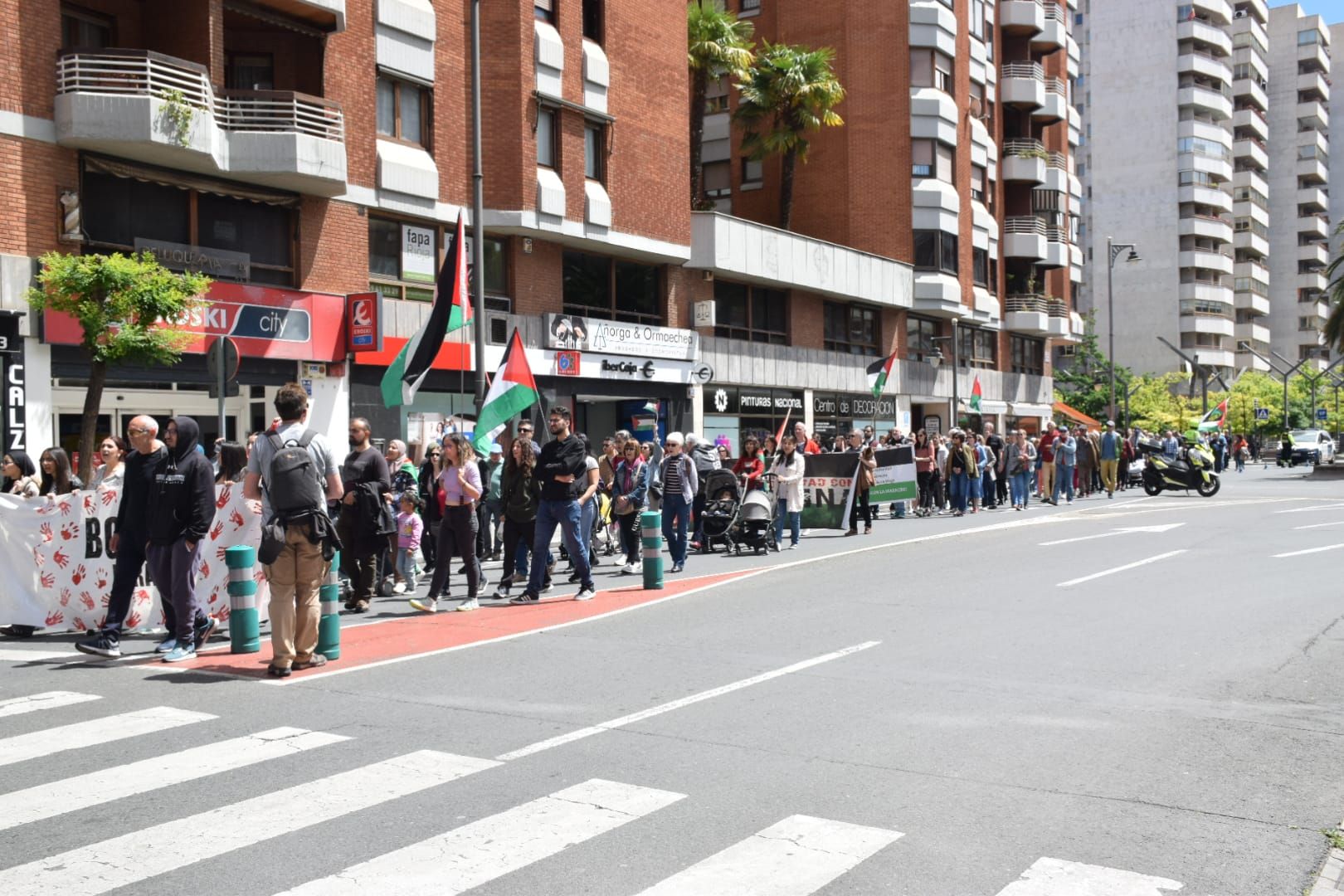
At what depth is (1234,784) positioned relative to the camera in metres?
6.04

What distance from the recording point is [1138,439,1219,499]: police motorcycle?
1172 inches

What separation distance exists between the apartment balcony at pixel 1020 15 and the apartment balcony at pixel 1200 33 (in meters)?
46.0

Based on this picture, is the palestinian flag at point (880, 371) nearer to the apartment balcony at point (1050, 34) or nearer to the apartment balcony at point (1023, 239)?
the apartment balcony at point (1023, 239)

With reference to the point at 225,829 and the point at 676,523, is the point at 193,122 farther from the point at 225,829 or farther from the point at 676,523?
the point at 225,829

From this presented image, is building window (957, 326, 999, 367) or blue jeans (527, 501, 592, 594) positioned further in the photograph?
building window (957, 326, 999, 367)

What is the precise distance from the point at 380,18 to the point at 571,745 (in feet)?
68.3

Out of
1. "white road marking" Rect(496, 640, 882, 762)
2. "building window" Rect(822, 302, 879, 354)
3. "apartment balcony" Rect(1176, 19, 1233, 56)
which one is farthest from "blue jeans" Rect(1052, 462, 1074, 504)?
"apartment balcony" Rect(1176, 19, 1233, 56)

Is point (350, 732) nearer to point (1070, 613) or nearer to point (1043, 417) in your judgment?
point (1070, 613)

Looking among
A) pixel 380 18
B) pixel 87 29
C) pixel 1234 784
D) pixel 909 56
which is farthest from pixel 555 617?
pixel 909 56

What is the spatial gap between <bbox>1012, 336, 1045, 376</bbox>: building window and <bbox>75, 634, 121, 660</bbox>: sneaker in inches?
1889

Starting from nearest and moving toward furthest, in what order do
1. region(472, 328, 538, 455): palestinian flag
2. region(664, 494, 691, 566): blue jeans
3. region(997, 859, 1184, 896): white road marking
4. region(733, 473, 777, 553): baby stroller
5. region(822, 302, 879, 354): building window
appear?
region(997, 859, 1184, 896): white road marking
region(664, 494, 691, 566): blue jeans
region(472, 328, 538, 455): palestinian flag
region(733, 473, 777, 553): baby stroller
region(822, 302, 879, 354): building window

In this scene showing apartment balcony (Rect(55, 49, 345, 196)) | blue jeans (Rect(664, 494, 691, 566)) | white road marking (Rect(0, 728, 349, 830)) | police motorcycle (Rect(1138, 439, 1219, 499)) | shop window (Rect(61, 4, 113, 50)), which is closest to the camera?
white road marking (Rect(0, 728, 349, 830))

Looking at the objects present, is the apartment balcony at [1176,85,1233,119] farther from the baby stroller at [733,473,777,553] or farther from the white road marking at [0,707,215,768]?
the white road marking at [0,707,215,768]

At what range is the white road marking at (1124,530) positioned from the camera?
18266mm
